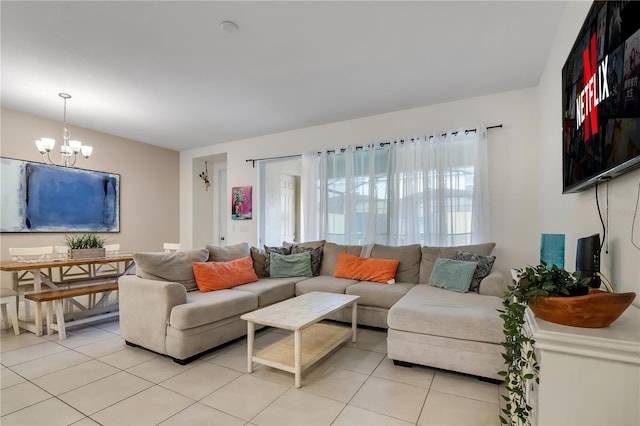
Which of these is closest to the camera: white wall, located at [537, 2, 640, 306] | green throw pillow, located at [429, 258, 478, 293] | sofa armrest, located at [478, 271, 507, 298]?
white wall, located at [537, 2, 640, 306]

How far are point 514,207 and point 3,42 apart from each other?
502cm

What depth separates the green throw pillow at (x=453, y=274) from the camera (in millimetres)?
2938

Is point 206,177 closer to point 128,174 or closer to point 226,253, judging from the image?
point 128,174

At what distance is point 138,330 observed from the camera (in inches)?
104

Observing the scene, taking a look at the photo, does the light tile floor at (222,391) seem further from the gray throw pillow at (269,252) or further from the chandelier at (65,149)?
the chandelier at (65,149)

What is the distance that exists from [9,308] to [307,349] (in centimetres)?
334

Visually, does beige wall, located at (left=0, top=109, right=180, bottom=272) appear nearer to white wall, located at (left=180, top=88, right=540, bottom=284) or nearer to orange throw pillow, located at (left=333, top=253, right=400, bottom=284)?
orange throw pillow, located at (left=333, top=253, right=400, bottom=284)

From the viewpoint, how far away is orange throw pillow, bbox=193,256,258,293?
314 centimetres

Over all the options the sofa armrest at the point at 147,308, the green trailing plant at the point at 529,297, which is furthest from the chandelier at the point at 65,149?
the green trailing plant at the point at 529,297

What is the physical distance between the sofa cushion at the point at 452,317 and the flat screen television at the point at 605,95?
1047 mm

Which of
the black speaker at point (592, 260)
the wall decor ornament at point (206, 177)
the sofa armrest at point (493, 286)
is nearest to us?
the black speaker at point (592, 260)

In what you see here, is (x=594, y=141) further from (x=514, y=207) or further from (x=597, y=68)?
(x=514, y=207)

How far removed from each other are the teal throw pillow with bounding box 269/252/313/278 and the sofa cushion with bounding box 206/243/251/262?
0.38 m

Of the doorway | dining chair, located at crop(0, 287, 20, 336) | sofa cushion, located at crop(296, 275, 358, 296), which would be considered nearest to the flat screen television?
sofa cushion, located at crop(296, 275, 358, 296)
